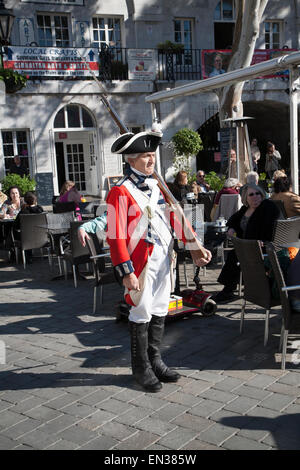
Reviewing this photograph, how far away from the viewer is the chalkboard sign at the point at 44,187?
18656 millimetres

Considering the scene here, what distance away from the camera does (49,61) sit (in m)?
18.0

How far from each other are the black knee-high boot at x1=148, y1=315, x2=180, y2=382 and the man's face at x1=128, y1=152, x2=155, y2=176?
3.71 feet

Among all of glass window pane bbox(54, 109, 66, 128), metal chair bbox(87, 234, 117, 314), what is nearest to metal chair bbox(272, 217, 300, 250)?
metal chair bbox(87, 234, 117, 314)

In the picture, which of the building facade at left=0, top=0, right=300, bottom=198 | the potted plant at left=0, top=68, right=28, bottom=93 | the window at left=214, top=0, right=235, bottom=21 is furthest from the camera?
the window at left=214, top=0, right=235, bottom=21

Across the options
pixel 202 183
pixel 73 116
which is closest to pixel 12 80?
pixel 73 116

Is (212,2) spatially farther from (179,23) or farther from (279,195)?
(279,195)

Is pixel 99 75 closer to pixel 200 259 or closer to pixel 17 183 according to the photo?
pixel 17 183

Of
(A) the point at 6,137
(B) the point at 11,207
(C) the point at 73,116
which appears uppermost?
(C) the point at 73,116

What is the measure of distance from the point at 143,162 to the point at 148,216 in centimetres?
41

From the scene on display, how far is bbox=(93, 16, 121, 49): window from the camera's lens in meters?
20.2

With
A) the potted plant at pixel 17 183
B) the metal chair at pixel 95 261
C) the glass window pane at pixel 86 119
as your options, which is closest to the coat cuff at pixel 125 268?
the metal chair at pixel 95 261

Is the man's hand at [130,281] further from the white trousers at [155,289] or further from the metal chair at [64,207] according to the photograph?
the metal chair at [64,207]

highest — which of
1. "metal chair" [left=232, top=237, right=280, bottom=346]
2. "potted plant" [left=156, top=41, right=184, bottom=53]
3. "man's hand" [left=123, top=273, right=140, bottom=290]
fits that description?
"potted plant" [left=156, top=41, right=184, bottom=53]

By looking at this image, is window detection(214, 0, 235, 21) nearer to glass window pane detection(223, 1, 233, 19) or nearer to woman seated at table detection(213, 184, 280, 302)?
glass window pane detection(223, 1, 233, 19)
